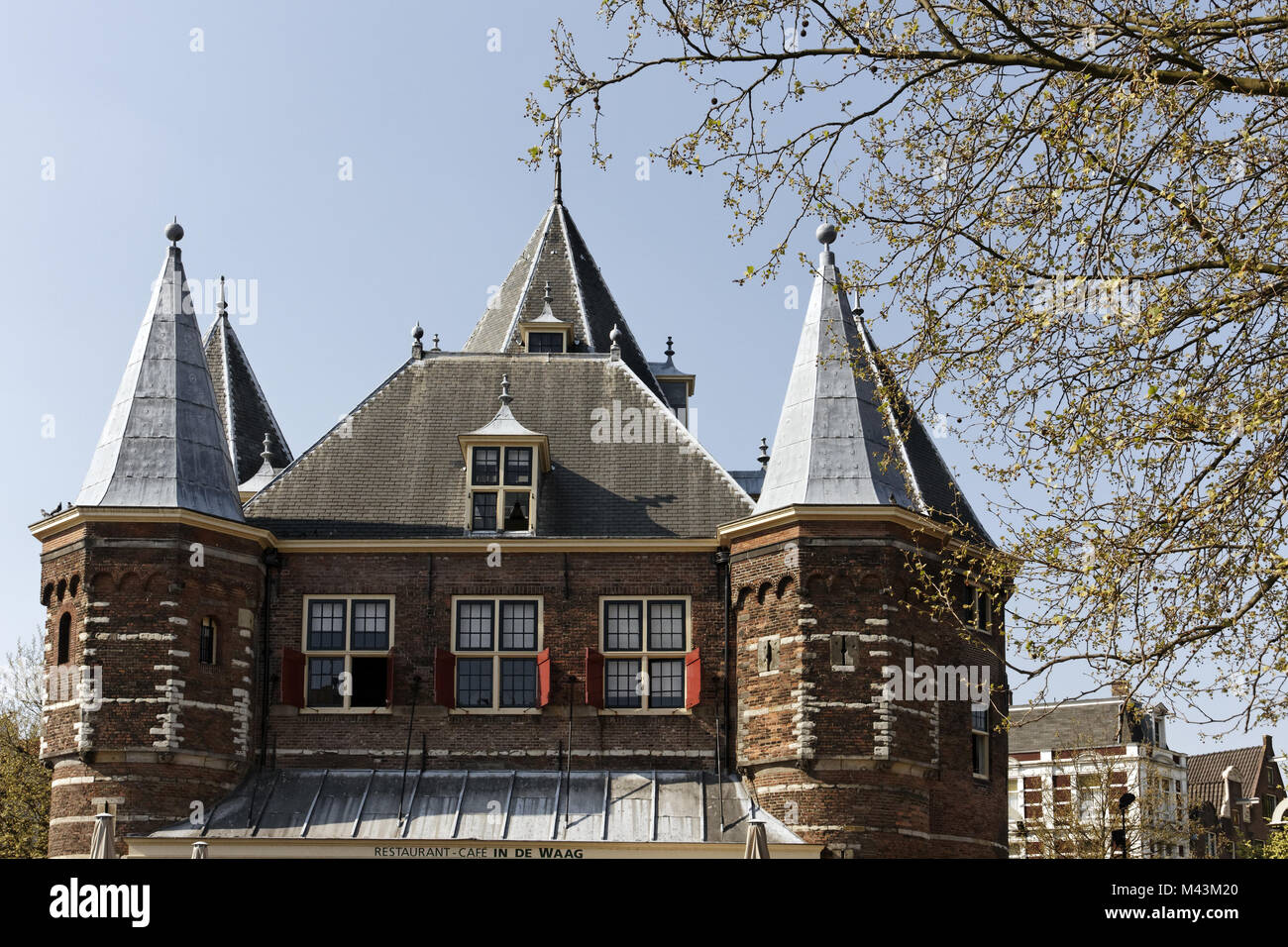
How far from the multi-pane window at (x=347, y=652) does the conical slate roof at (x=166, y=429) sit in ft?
7.60

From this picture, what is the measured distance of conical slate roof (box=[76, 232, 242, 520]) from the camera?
88.7ft

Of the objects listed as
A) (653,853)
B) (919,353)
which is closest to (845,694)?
(653,853)

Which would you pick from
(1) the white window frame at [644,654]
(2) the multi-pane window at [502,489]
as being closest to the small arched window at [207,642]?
(2) the multi-pane window at [502,489]

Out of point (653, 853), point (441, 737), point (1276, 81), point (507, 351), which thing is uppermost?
point (507, 351)

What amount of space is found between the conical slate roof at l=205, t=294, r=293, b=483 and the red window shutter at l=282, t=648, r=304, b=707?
5665 mm

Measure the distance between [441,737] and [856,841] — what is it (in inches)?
279

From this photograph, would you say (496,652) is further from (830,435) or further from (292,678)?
(830,435)

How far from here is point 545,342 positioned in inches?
1272

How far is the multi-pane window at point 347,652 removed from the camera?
90.2 ft

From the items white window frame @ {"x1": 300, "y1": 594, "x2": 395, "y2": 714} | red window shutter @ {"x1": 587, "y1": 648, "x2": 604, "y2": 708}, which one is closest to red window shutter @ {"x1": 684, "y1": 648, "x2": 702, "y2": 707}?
red window shutter @ {"x1": 587, "y1": 648, "x2": 604, "y2": 708}
